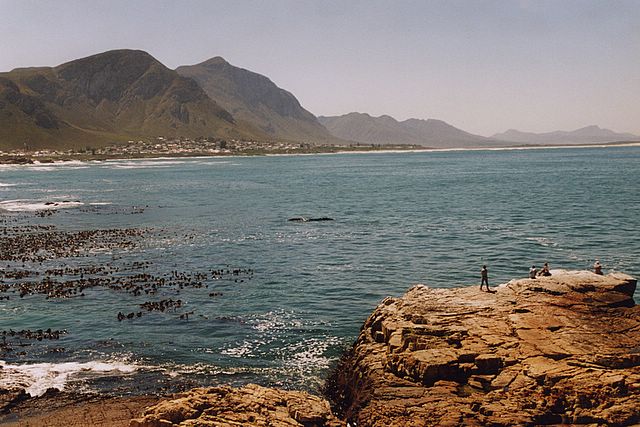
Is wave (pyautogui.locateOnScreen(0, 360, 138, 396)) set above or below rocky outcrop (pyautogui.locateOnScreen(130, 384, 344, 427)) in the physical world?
below

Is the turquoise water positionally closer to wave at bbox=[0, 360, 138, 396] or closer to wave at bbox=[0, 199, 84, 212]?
wave at bbox=[0, 360, 138, 396]

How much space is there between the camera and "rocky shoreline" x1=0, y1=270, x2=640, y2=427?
1811cm

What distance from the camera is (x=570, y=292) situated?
92.7 ft

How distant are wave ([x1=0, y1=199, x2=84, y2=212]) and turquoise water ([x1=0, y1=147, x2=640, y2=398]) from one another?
522mm

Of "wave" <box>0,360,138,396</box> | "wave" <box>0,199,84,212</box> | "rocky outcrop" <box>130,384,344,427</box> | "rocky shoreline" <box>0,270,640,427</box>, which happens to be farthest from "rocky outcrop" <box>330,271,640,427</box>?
"wave" <box>0,199,84,212</box>

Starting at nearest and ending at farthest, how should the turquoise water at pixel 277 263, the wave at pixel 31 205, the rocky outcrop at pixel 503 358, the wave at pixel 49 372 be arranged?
the rocky outcrop at pixel 503 358
the wave at pixel 49 372
the turquoise water at pixel 277 263
the wave at pixel 31 205

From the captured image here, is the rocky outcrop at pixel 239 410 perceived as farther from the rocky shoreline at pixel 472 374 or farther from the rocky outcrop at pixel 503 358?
the rocky outcrop at pixel 503 358

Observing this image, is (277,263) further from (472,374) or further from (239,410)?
(239,410)

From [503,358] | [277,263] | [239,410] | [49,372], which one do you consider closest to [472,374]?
[503,358]

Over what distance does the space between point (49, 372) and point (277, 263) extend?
26288 mm

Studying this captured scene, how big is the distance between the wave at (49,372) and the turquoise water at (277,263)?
109 millimetres

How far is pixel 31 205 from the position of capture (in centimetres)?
9750

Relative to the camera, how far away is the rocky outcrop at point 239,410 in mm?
18125

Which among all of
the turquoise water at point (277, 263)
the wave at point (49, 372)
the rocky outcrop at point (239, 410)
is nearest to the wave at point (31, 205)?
the turquoise water at point (277, 263)
